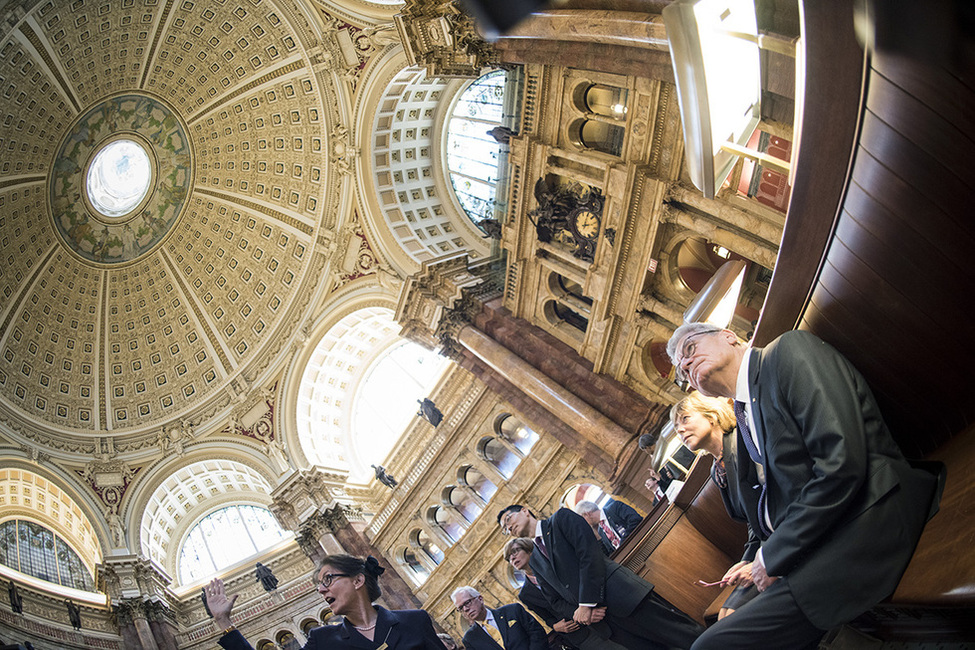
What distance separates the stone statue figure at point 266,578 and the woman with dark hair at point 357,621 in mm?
17338

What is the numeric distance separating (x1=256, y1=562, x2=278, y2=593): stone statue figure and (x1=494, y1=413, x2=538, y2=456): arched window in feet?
29.9

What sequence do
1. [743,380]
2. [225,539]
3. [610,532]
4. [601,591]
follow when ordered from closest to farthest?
[743,380] < [601,591] < [610,532] < [225,539]

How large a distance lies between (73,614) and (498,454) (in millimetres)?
14324

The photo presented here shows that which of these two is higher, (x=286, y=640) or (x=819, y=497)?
(x=286, y=640)

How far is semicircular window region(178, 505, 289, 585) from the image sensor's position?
90.8 ft

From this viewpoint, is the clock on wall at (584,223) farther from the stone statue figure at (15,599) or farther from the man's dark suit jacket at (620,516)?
the stone statue figure at (15,599)

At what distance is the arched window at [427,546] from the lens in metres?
22.1

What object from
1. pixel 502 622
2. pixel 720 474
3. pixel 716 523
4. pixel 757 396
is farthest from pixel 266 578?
pixel 757 396

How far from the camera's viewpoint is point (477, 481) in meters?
22.0

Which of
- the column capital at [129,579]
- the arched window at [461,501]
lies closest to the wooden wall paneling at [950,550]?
the arched window at [461,501]

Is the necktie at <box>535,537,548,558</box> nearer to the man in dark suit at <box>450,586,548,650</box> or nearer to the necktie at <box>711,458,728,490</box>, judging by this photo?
the man in dark suit at <box>450,586,548,650</box>

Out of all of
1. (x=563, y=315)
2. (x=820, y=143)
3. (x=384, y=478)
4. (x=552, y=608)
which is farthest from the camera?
(x=384, y=478)

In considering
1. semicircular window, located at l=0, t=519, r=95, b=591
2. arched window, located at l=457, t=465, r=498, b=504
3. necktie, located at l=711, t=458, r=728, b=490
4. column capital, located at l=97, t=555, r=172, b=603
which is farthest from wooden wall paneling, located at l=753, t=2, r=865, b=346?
semicircular window, located at l=0, t=519, r=95, b=591

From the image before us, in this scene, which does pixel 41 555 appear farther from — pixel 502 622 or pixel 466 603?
pixel 502 622
